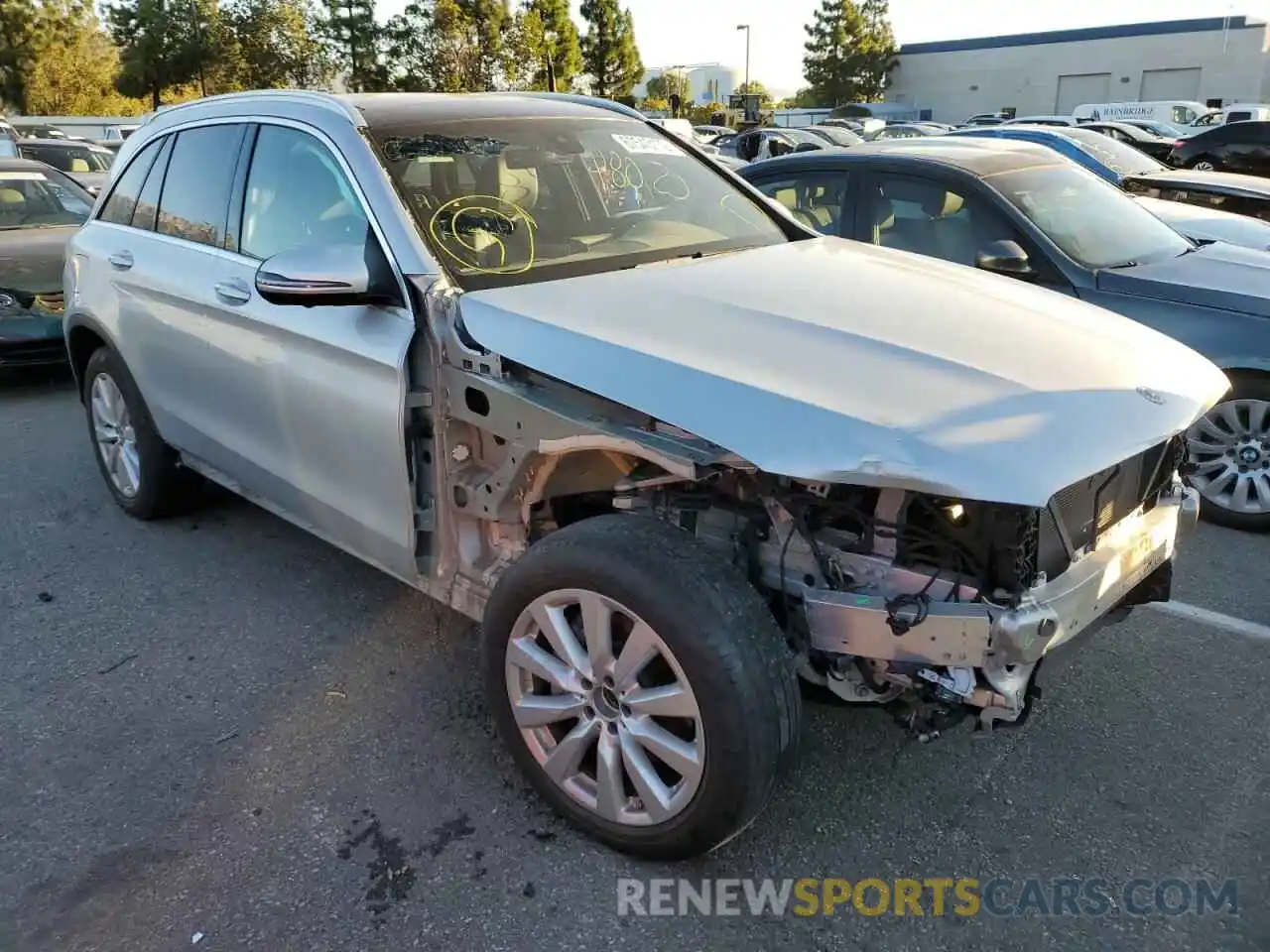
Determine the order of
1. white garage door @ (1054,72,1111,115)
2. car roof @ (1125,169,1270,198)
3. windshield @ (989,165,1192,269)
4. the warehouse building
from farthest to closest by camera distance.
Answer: white garage door @ (1054,72,1111,115)
the warehouse building
car roof @ (1125,169,1270,198)
windshield @ (989,165,1192,269)

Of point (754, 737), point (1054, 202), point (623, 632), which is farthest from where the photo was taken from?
point (1054, 202)

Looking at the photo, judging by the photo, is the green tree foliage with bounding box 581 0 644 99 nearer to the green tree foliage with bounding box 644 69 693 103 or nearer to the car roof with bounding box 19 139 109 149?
the green tree foliage with bounding box 644 69 693 103

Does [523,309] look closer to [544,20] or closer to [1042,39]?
[544,20]

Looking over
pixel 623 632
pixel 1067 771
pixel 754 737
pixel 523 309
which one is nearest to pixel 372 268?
pixel 523 309

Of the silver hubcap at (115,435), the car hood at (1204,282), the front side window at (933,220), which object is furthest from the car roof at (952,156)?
the silver hubcap at (115,435)

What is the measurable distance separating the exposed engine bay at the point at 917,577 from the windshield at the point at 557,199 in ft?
3.04

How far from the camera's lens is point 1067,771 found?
2926mm

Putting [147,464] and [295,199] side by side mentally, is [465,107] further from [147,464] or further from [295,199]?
[147,464]

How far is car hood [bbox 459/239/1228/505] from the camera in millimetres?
2145

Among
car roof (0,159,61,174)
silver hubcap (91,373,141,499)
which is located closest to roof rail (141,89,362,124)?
silver hubcap (91,373,141,499)

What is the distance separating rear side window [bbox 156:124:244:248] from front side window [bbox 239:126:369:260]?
0.61ft

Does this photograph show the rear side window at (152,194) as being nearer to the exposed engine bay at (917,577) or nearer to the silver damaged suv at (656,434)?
the silver damaged suv at (656,434)

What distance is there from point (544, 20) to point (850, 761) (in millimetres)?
42625

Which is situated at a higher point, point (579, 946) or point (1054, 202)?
point (1054, 202)
